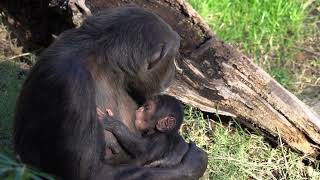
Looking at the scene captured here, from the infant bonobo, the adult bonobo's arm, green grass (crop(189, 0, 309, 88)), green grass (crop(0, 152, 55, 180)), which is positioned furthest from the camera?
green grass (crop(189, 0, 309, 88))

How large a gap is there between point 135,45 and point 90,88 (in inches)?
12.6

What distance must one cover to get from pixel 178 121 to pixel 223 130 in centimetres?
120

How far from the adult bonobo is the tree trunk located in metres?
1.12

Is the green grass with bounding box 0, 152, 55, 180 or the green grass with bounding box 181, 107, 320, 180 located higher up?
the green grass with bounding box 0, 152, 55, 180

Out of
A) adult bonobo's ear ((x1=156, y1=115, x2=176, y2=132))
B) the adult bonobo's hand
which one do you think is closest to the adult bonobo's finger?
the adult bonobo's hand

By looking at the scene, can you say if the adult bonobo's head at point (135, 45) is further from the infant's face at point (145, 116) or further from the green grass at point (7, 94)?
the green grass at point (7, 94)

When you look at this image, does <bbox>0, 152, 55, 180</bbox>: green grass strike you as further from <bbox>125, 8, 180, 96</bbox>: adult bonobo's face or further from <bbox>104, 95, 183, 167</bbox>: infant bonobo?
<bbox>104, 95, 183, 167</bbox>: infant bonobo

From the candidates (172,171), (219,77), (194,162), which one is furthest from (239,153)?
(172,171)

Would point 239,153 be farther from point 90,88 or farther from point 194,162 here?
point 90,88

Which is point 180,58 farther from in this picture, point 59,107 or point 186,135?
point 59,107

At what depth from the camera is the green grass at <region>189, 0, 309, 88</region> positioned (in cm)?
636

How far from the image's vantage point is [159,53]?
343cm

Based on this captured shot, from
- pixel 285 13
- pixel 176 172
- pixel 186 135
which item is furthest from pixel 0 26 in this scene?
pixel 176 172

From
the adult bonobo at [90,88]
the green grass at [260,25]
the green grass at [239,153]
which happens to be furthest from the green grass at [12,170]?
the green grass at [260,25]
